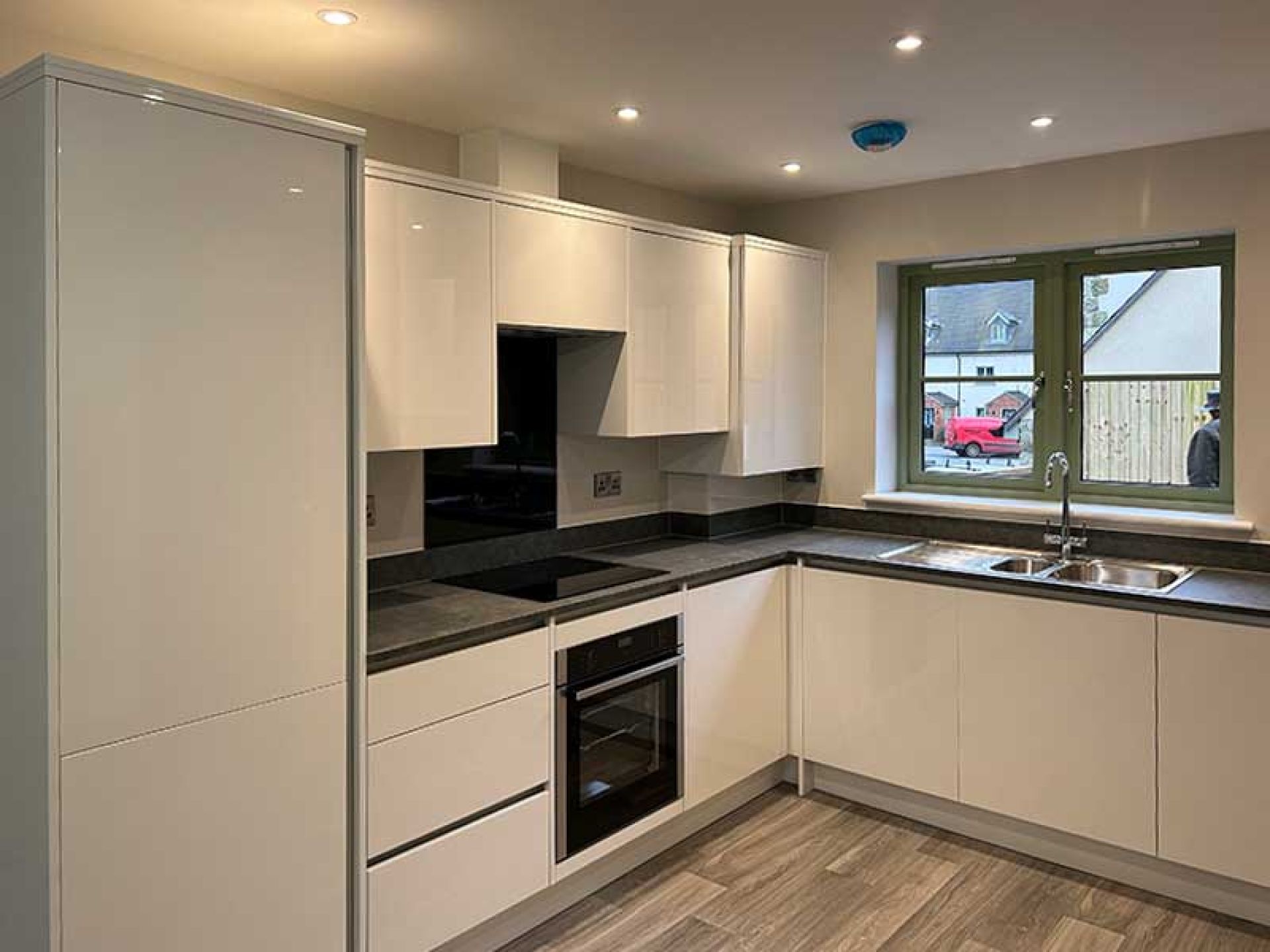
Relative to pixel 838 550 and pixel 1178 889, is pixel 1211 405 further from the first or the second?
pixel 1178 889

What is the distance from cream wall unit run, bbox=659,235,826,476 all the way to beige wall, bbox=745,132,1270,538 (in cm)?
11

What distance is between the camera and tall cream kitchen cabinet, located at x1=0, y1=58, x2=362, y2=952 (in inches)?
68.7

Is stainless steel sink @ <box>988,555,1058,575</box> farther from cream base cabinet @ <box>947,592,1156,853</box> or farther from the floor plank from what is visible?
the floor plank

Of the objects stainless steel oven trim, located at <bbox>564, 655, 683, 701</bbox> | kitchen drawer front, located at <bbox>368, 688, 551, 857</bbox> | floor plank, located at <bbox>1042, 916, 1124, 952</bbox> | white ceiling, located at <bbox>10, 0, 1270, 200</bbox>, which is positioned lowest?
floor plank, located at <bbox>1042, 916, 1124, 952</bbox>

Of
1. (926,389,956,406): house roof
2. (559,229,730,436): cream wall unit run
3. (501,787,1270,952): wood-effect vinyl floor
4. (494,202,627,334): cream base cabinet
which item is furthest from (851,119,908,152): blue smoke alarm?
(501,787,1270,952): wood-effect vinyl floor

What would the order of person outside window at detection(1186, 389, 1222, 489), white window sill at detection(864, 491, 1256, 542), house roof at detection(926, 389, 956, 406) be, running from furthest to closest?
house roof at detection(926, 389, 956, 406) < person outside window at detection(1186, 389, 1222, 489) < white window sill at detection(864, 491, 1256, 542)

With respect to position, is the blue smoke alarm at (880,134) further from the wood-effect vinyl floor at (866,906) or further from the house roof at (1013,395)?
the wood-effect vinyl floor at (866,906)

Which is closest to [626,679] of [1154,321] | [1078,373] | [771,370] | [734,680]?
[734,680]

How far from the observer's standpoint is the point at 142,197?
5.92ft

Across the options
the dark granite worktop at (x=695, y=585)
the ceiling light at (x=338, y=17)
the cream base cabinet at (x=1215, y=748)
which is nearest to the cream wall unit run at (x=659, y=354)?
the dark granite worktop at (x=695, y=585)

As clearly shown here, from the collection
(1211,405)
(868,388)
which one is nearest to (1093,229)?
(1211,405)

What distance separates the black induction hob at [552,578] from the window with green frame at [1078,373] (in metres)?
1.60

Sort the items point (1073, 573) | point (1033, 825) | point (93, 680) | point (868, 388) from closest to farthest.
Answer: point (93, 680)
point (1033, 825)
point (1073, 573)
point (868, 388)

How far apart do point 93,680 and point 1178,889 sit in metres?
3.05
